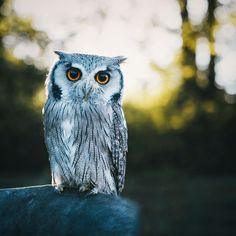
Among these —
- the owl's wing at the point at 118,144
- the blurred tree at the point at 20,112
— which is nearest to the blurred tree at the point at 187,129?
the blurred tree at the point at 20,112

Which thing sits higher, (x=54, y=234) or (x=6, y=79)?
(x=6, y=79)

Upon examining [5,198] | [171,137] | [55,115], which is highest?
[55,115]

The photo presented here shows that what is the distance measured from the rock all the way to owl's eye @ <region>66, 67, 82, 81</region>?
1.12m

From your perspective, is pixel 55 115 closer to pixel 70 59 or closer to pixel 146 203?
pixel 70 59

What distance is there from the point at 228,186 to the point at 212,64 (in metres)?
2.94

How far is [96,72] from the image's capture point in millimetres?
3682

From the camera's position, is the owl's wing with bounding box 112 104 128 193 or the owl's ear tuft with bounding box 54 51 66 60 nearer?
the owl's ear tuft with bounding box 54 51 66 60

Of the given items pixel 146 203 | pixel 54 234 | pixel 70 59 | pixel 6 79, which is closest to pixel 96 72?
pixel 70 59

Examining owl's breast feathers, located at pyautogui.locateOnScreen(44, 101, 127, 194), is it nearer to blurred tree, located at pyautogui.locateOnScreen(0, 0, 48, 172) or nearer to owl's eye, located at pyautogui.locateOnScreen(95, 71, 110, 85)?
owl's eye, located at pyautogui.locateOnScreen(95, 71, 110, 85)

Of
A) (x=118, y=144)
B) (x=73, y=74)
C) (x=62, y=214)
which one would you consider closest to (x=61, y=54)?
(x=73, y=74)

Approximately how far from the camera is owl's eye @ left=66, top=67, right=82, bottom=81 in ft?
12.0

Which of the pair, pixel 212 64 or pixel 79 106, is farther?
pixel 212 64

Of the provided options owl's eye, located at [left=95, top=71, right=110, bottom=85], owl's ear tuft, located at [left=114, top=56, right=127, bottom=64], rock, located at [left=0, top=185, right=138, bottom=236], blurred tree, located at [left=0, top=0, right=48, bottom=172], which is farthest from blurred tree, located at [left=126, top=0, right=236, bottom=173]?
rock, located at [left=0, top=185, right=138, bottom=236]

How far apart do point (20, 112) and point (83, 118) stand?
573cm
